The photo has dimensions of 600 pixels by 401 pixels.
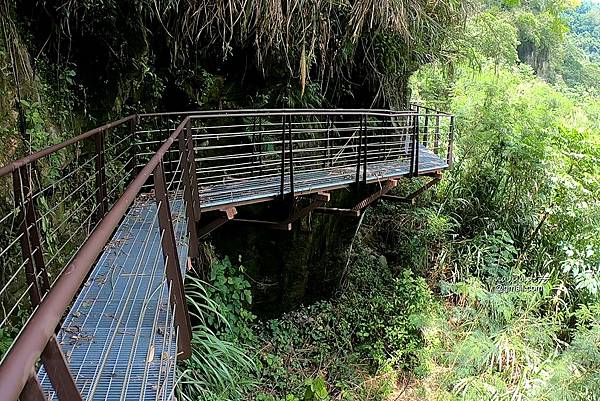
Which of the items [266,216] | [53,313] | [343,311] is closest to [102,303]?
[53,313]

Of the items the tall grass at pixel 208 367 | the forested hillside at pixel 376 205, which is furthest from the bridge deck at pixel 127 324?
the tall grass at pixel 208 367

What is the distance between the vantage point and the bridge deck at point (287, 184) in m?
3.92

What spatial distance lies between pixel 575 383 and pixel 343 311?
257cm

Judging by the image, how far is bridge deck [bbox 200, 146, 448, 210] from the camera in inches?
154

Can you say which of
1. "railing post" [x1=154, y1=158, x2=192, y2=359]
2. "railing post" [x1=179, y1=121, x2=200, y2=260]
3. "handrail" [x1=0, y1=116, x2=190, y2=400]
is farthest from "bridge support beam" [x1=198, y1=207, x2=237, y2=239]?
"handrail" [x1=0, y1=116, x2=190, y2=400]

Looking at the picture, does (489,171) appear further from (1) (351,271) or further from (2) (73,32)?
(2) (73,32)

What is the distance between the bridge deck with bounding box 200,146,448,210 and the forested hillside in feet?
2.59

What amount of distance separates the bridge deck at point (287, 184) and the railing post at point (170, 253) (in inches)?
66.5

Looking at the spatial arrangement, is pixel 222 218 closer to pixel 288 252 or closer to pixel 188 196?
pixel 188 196

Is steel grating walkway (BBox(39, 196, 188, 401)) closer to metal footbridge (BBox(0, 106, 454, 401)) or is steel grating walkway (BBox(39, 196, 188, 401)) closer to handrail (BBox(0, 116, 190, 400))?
metal footbridge (BBox(0, 106, 454, 401))

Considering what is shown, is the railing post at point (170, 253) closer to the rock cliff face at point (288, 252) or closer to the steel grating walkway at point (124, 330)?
the steel grating walkway at point (124, 330)

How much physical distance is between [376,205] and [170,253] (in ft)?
19.7

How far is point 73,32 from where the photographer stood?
3.65m

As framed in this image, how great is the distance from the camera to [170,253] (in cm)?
194
